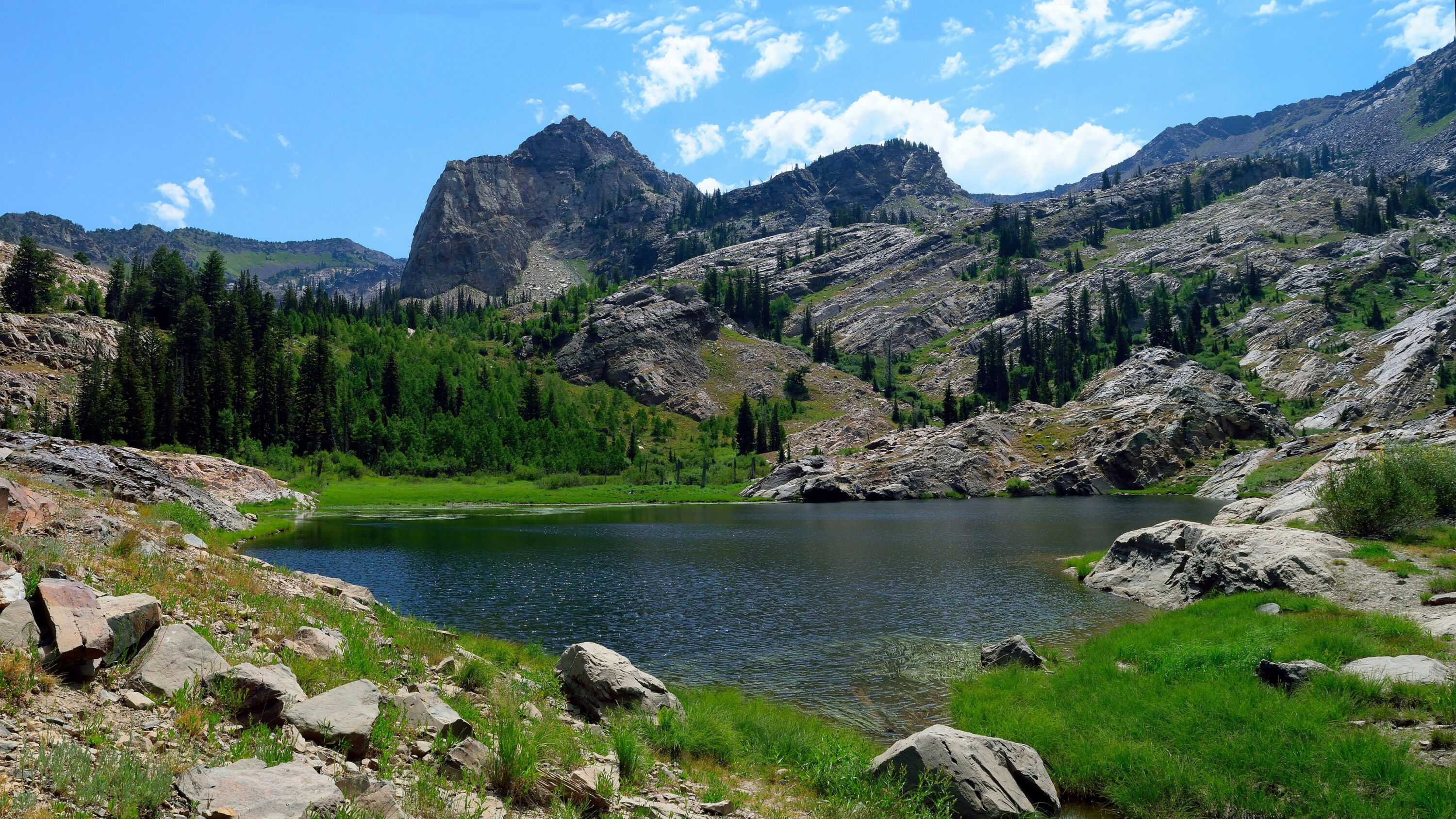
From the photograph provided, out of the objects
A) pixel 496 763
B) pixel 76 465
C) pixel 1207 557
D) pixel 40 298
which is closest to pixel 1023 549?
pixel 1207 557

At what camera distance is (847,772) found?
16.4 meters

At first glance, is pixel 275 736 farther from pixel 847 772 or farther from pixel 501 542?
Result: pixel 501 542

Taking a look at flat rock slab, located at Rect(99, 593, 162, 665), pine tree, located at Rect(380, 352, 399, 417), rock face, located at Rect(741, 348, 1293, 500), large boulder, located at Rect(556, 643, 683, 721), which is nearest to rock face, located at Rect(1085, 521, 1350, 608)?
large boulder, located at Rect(556, 643, 683, 721)

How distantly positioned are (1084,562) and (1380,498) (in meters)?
17.4

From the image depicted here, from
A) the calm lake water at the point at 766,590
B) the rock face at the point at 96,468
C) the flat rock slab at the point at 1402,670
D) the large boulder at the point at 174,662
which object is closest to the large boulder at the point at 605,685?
the calm lake water at the point at 766,590

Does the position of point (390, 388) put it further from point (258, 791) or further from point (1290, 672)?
point (1290, 672)

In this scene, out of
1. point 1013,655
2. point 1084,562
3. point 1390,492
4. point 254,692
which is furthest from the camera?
point 1084,562

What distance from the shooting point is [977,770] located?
1572cm

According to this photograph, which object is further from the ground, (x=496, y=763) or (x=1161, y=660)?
(x=496, y=763)

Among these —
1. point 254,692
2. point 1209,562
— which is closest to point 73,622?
point 254,692

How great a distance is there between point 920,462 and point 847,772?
14708 cm

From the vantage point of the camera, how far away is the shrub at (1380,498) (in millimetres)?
37344

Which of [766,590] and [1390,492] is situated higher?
[1390,492]

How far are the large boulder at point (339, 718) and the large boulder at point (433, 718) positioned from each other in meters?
0.83
